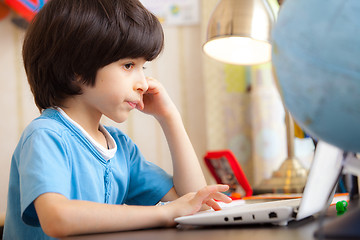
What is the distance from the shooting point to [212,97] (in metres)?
1.87

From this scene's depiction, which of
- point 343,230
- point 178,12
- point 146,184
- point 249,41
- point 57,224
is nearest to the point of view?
point 343,230

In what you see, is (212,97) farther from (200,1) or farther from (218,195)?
(218,195)

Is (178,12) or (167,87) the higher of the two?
(178,12)

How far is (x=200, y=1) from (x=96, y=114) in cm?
123

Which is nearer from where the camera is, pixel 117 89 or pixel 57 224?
pixel 57 224

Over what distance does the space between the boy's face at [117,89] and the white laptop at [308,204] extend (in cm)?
36

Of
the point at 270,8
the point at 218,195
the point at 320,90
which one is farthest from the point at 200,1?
the point at 320,90

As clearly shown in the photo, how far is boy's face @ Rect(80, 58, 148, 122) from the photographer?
814 mm

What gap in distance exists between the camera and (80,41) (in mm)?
797

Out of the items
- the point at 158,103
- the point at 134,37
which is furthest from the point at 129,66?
the point at 158,103

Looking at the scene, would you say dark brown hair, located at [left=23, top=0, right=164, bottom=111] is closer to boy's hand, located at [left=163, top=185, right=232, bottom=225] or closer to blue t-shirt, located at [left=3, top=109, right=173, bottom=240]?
blue t-shirt, located at [left=3, top=109, right=173, bottom=240]

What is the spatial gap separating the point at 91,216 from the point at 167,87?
144 cm

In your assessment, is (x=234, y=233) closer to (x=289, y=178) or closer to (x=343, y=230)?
(x=343, y=230)

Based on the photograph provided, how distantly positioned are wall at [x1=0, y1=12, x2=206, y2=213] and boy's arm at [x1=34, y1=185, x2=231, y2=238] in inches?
52.3
